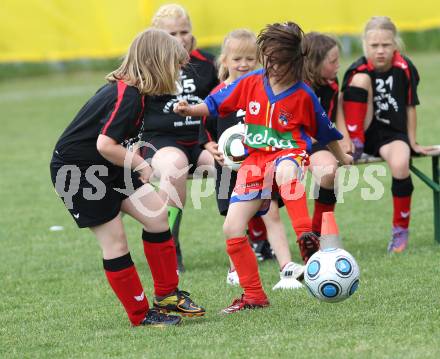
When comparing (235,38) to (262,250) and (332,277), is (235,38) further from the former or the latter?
(332,277)

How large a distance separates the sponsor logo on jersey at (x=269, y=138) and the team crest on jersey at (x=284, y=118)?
0.19ft

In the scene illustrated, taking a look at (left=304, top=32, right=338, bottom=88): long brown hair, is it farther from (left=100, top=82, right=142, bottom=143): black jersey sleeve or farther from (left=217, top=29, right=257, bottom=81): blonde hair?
(left=100, top=82, right=142, bottom=143): black jersey sleeve

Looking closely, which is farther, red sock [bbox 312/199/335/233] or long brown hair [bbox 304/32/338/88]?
red sock [bbox 312/199/335/233]

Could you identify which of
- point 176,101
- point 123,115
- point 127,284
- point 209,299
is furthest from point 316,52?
point 127,284

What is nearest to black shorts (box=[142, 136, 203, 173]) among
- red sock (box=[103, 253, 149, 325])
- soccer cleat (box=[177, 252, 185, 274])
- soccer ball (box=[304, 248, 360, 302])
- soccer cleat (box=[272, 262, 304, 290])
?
soccer cleat (box=[177, 252, 185, 274])

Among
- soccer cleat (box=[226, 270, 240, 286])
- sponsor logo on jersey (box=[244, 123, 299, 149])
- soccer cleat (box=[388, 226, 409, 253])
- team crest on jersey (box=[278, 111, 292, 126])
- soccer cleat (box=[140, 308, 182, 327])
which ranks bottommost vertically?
soccer cleat (box=[388, 226, 409, 253])

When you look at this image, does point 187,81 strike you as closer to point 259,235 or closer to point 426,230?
point 259,235

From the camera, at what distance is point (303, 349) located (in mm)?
4023

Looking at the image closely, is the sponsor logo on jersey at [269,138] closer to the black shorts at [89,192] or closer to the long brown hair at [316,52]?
the black shorts at [89,192]

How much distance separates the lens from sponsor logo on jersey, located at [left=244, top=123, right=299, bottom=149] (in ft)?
16.1

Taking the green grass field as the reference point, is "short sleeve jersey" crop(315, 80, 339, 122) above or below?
above

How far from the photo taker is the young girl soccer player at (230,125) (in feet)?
18.6

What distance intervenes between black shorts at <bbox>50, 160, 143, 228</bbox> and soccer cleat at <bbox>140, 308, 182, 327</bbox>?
54 cm

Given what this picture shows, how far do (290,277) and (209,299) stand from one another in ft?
1.65
